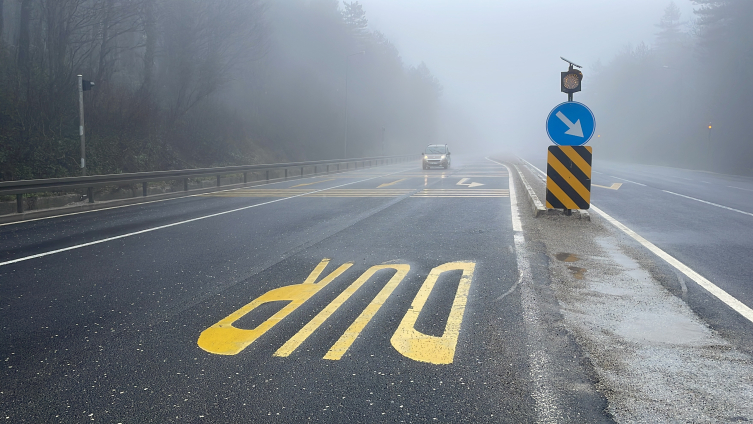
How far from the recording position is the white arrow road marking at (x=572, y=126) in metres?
11.6

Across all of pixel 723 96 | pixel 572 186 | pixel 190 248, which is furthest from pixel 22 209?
pixel 723 96

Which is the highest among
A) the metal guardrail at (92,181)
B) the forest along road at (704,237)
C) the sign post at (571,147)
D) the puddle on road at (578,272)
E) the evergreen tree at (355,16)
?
the evergreen tree at (355,16)

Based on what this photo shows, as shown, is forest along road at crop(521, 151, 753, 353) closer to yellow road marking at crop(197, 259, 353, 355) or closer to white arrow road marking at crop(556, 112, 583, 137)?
white arrow road marking at crop(556, 112, 583, 137)

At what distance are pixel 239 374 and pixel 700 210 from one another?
14.3 metres

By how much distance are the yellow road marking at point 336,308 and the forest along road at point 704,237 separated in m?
3.01

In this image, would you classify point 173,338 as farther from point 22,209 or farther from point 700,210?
point 700,210

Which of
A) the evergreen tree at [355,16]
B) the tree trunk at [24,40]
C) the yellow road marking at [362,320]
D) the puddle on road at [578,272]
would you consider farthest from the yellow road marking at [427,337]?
the evergreen tree at [355,16]

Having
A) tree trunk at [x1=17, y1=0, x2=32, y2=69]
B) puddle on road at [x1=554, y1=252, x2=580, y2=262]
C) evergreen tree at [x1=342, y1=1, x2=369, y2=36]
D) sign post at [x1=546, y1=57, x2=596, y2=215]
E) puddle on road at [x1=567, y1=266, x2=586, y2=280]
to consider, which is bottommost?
puddle on road at [x1=567, y1=266, x2=586, y2=280]

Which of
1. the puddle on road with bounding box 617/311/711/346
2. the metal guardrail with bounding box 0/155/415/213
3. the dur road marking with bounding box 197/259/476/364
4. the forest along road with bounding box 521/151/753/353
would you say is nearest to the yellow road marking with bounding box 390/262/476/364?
the dur road marking with bounding box 197/259/476/364

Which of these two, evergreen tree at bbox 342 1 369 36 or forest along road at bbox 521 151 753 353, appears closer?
forest along road at bbox 521 151 753 353

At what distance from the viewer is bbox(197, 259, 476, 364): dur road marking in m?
4.43

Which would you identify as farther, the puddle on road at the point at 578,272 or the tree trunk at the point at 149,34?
the tree trunk at the point at 149,34

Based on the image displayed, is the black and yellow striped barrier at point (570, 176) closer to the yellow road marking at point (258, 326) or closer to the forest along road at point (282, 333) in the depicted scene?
the forest along road at point (282, 333)

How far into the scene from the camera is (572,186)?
39.1 ft
